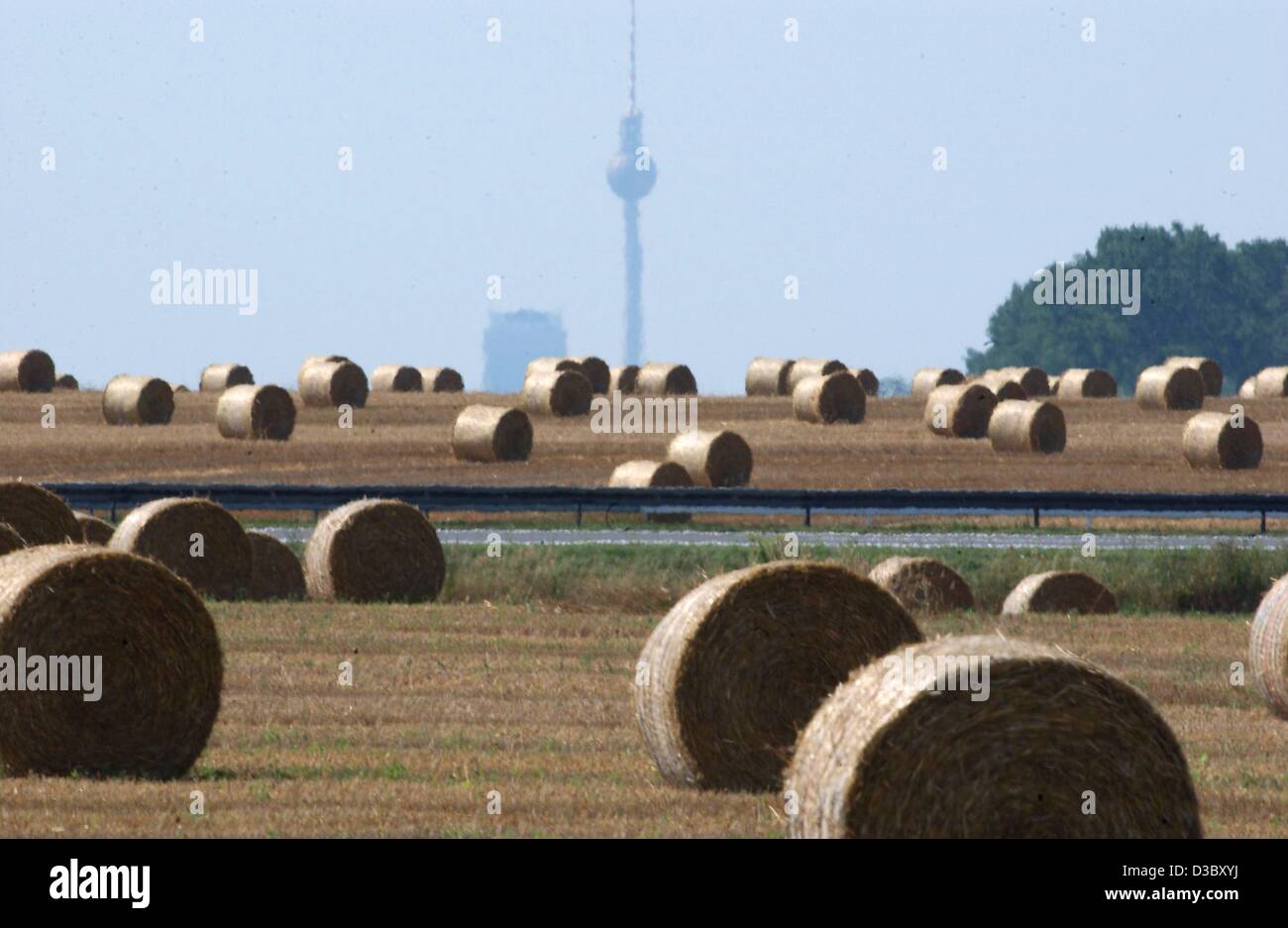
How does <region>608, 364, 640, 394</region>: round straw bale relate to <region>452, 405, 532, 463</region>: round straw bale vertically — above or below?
above

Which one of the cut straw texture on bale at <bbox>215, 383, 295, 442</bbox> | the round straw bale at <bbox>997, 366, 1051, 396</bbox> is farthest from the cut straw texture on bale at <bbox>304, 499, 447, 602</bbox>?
the round straw bale at <bbox>997, 366, 1051, 396</bbox>

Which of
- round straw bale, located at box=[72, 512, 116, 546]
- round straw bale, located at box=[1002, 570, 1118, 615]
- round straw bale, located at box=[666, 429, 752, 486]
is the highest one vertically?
round straw bale, located at box=[666, 429, 752, 486]

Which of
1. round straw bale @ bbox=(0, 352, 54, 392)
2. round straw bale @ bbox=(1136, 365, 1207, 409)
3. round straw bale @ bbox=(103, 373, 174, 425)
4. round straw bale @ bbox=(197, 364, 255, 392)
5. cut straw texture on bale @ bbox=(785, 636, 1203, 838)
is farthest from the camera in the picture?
round straw bale @ bbox=(197, 364, 255, 392)

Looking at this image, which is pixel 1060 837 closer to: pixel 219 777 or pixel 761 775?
pixel 761 775

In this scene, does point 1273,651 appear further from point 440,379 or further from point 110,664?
point 440,379

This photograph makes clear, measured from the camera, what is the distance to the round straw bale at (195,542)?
27609mm

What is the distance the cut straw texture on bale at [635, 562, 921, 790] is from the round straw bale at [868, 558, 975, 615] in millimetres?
11869

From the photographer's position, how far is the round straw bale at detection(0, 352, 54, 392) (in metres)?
64.6

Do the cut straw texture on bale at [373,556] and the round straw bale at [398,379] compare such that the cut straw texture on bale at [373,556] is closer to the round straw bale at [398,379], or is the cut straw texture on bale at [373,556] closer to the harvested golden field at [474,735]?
the harvested golden field at [474,735]

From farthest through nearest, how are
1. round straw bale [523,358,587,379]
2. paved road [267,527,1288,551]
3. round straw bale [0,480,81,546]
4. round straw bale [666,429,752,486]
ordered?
round straw bale [523,358,587,379], round straw bale [666,429,752,486], paved road [267,527,1288,551], round straw bale [0,480,81,546]

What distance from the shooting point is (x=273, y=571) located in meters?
29.4

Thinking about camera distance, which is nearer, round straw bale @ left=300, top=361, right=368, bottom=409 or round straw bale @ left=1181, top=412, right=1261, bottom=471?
round straw bale @ left=1181, top=412, right=1261, bottom=471

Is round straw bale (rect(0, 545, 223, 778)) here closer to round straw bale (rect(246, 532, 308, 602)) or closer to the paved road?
round straw bale (rect(246, 532, 308, 602))

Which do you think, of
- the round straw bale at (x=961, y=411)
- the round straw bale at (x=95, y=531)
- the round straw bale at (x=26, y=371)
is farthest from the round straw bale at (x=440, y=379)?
the round straw bale at (x=95, y=531)
